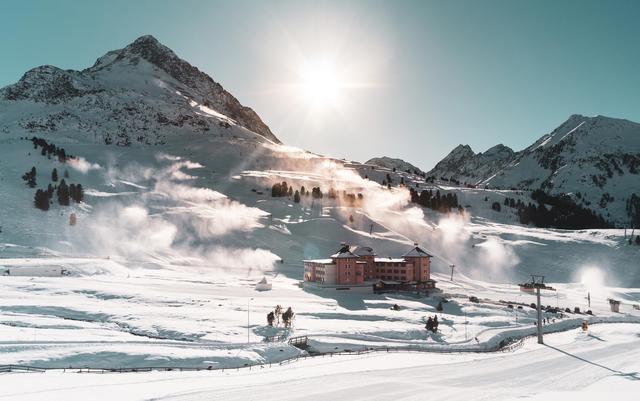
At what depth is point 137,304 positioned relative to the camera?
173 feet

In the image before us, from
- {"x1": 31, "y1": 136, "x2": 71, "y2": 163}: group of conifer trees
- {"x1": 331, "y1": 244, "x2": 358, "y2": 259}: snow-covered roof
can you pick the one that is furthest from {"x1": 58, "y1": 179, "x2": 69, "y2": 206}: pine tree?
{"x1": 331, "y1": 244, "x2": 358, "y2": 259}: snow-covered roof

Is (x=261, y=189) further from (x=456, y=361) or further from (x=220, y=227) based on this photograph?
(x=456, y=361)

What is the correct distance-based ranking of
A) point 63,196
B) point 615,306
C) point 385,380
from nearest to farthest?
point 385,380
point 615,306
point 63,196

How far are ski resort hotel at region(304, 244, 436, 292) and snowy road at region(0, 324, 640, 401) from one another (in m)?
36.6

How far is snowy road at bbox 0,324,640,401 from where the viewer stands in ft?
82.5

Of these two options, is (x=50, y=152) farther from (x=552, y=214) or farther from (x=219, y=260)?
(x=552, y=214)

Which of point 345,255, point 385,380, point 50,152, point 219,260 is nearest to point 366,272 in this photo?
point 345,255

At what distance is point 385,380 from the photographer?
2966cm

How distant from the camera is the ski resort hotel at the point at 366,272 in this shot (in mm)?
76875

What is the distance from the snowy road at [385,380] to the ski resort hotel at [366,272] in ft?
120

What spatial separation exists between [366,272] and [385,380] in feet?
176

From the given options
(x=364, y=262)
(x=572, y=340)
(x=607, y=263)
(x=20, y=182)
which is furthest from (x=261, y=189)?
(x=572, y=340)

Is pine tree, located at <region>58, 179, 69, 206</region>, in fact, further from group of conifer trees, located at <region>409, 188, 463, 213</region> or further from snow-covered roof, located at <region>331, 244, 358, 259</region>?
group of conifer trees, located at <region>409, 188, 463, 213</region>

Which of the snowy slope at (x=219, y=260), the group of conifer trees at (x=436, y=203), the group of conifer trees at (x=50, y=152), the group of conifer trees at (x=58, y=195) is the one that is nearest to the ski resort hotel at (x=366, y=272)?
the snowy slope at (x=219, y=260)
